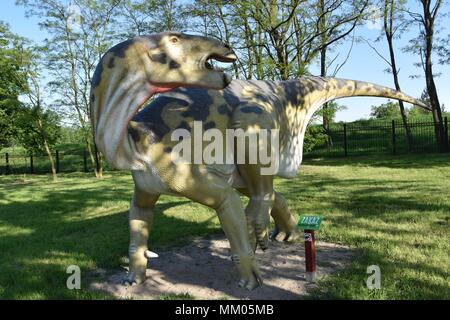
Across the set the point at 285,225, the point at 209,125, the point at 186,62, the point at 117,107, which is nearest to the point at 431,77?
the point at 285,225

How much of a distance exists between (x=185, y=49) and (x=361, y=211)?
4.56 meters

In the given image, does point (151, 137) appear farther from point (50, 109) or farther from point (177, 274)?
point (50, 109)

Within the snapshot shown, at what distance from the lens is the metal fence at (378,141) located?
16295 mm

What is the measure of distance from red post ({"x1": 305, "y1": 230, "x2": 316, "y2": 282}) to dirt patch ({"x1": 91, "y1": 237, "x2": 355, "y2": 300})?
2.8 inches

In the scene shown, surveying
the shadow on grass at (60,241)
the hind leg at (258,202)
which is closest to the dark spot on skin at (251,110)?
the hind leg at (258,202)

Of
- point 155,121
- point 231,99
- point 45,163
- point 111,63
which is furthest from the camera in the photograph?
point 45,163

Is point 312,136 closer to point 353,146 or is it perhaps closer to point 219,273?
point 353,146

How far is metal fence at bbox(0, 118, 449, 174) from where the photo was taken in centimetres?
1669

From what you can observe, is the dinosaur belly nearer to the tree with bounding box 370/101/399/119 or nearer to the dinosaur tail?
the dinosaur tail

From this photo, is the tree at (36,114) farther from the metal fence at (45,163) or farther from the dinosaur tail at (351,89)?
the dinosaur tail at (351,89)

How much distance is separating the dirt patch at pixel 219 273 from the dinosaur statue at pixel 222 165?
215 millimetres

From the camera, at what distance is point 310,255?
3264mm

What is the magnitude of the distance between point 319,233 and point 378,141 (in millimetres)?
14616
